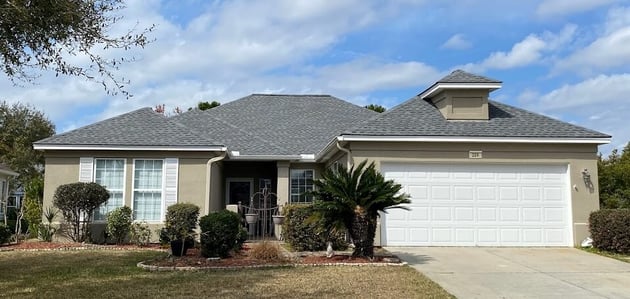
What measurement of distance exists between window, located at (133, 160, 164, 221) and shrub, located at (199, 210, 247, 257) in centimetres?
462

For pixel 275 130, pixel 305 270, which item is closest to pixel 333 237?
pixel 305 270

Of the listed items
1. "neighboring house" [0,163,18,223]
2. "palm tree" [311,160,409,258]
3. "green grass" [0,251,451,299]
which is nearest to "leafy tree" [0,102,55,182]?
"neighboring house" [0,163,18,223]

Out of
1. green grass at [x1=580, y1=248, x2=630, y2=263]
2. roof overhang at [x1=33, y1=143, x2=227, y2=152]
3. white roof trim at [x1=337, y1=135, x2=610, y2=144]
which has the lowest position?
green grass at [x1=580, y1=248, x2=630, y2=263]

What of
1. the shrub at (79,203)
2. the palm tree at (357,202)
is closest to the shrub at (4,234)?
the shrub at (79,203)

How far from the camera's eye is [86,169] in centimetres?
1589

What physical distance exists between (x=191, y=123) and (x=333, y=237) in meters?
9.95

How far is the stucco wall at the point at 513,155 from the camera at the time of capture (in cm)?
1449

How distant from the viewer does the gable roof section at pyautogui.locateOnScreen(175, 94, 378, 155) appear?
19406mm

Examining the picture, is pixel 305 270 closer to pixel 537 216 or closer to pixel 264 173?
pixel 537 216

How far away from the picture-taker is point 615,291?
869 centimetres

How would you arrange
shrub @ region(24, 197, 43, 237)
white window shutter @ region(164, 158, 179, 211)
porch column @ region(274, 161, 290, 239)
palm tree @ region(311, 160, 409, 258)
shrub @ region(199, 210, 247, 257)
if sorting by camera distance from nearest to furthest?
palm tree @ region(311, 160, 409, 258), shrub @ region(199, 210, 247, 257), white window shutter @ region(164, 158, 179, 211), shrub @ region(24, 197, 43, 237), porch column @ region(274, 161, 290, 239)

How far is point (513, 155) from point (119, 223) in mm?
10881

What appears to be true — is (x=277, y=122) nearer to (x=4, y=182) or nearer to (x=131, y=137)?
(x=131, y=137)

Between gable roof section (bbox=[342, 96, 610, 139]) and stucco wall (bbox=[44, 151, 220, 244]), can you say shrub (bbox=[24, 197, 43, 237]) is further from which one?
gable roof section (bbox=[342, 96, 610, 139])
